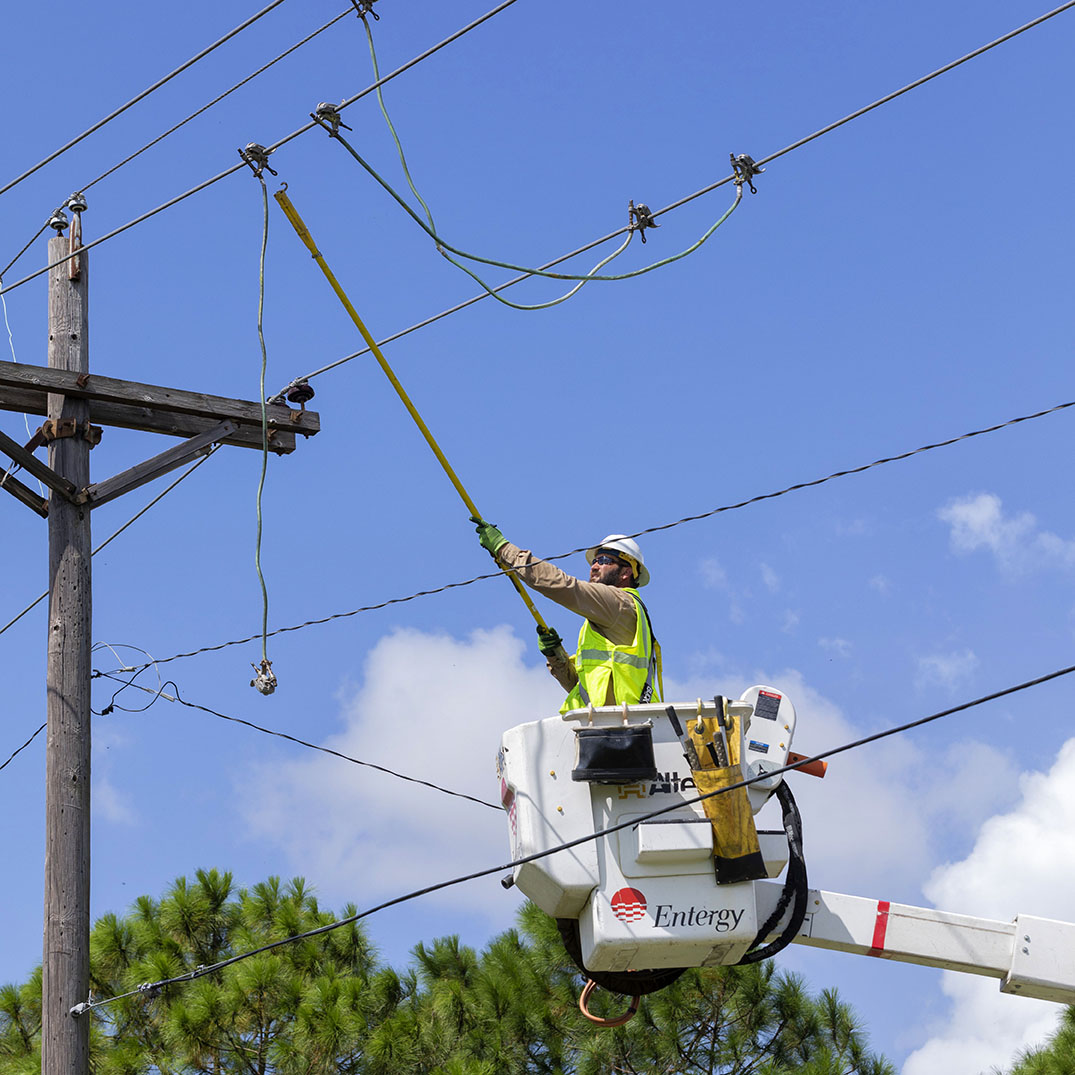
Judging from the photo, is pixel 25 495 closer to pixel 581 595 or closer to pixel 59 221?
pixel 59 221

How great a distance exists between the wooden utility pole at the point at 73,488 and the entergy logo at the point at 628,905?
2.78 m

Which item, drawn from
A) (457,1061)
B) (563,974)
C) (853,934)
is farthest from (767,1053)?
(853,934)

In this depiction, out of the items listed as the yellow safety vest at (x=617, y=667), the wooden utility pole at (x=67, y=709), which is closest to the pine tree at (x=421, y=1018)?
the wooden utility pole at (x=67, y=709)

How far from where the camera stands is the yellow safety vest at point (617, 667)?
7410mm

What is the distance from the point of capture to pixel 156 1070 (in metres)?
12.7

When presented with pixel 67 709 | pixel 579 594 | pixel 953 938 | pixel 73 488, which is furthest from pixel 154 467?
pixel 953 938

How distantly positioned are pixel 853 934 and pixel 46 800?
12.6ft

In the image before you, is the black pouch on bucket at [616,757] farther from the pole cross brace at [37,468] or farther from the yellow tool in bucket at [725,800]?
the pole cross brace at [37,468]

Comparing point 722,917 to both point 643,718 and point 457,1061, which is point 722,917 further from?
point 457,1061

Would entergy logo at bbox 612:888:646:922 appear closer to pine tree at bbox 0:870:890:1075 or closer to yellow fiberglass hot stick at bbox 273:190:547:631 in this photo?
yellow fiberglass hot stick at bbox 273:190:547:631

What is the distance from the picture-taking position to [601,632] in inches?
297

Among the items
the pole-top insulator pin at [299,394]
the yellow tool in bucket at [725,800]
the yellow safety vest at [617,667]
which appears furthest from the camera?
the pole-top insulator pin at [299,394]

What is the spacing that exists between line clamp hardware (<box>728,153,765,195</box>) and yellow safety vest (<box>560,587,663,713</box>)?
6.16 feet

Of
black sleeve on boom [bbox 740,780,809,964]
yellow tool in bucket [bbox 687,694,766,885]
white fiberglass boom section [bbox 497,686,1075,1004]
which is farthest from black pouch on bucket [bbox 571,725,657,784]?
black sleeve on boom [bbox 740,780,809,964]
